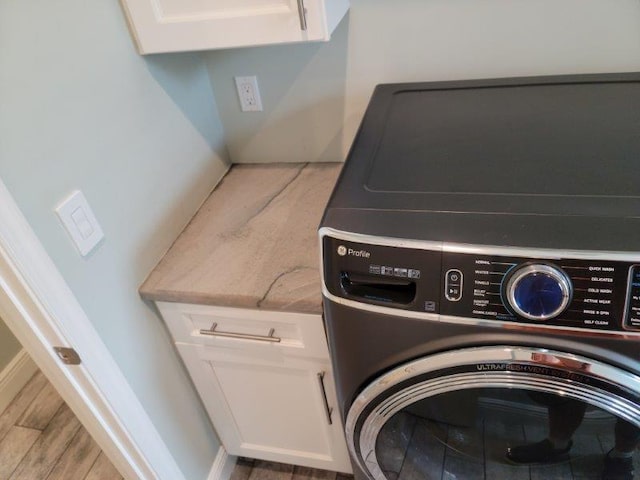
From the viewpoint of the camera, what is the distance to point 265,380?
128 cm

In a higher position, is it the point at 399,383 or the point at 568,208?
the point at 568,208

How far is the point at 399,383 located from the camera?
85cm

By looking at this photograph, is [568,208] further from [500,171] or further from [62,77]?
[62,77]

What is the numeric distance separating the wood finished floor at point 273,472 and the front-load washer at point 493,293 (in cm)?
63

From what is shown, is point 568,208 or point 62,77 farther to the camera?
point 62,77

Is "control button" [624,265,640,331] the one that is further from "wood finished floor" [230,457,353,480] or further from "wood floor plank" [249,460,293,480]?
"wood floor plank" [249,460,293,480]

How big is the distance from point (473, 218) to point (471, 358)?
0.22 metres

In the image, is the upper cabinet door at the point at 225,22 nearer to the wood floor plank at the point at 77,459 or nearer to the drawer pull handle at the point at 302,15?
the drawer pull handle at the point at 302,15

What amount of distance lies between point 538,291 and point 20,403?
215 centimetres

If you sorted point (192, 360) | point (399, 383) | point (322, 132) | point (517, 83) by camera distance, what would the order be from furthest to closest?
point (322, 132) → point (192, 360) → point (517, 83) → point (399, 383)

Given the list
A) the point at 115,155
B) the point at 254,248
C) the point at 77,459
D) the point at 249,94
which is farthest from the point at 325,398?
the point at 77,459

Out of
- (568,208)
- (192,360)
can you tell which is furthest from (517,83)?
(192,360)

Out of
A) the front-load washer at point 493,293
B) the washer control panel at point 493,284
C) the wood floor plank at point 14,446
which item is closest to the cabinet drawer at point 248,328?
the front-load washer at point 493,293

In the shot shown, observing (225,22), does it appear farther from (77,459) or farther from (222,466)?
(77,459)
